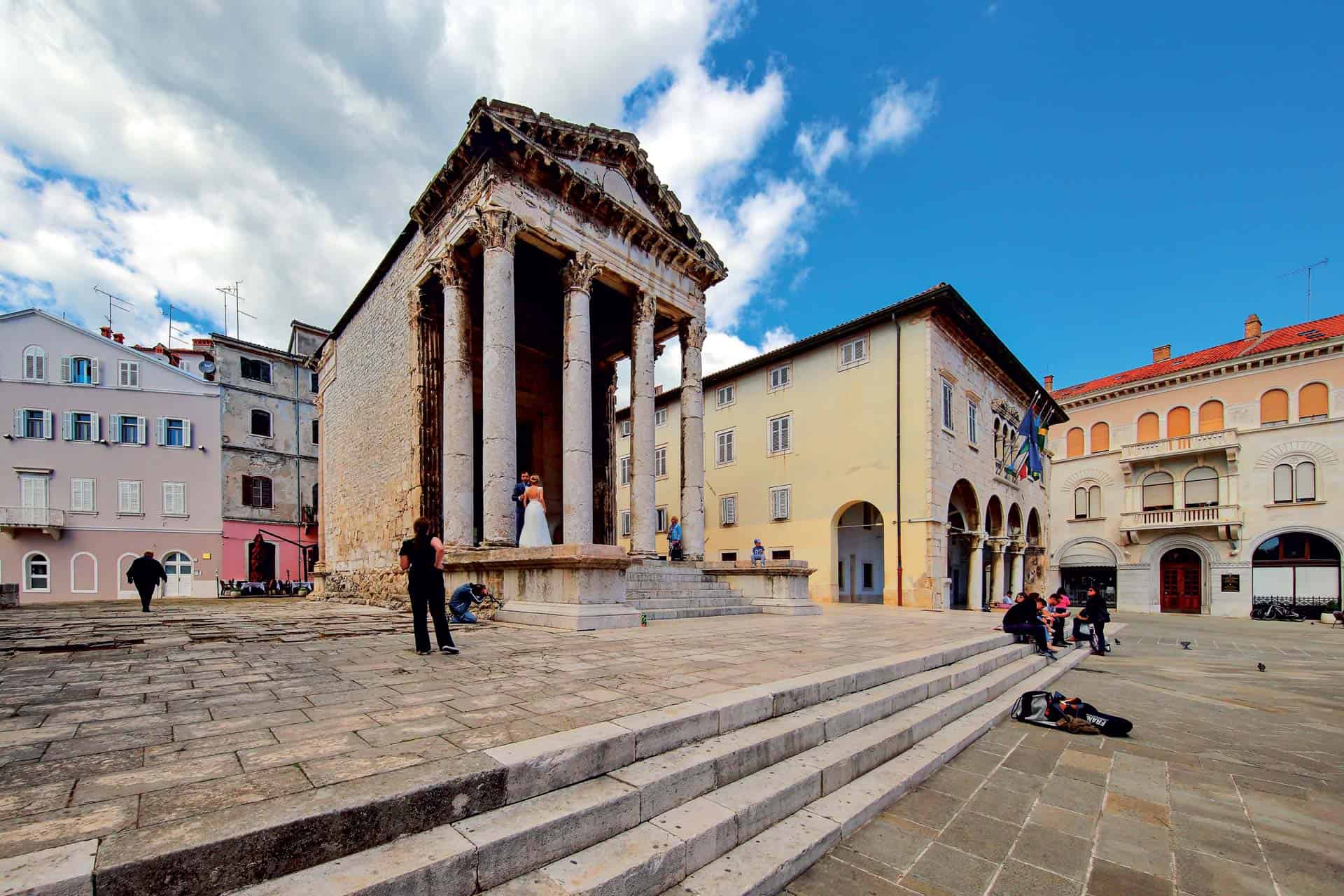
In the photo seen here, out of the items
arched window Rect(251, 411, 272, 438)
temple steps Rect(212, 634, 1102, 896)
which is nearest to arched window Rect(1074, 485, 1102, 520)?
temple steps Rect(212, 634, 1102, 896)

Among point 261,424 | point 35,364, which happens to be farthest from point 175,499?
point 35,364

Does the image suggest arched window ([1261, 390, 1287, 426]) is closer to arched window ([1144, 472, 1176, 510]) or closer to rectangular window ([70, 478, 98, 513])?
arched window ([1144, 472, 1176, 510])

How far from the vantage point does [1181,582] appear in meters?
26.4

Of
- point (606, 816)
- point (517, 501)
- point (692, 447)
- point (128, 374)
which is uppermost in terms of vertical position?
point (128, 374)

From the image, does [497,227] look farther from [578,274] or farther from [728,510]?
[728,510]

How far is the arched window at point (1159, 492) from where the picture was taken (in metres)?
26.9

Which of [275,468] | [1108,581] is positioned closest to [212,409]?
[275,468]

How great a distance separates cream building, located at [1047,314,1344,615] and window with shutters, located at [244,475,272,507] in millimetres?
37794

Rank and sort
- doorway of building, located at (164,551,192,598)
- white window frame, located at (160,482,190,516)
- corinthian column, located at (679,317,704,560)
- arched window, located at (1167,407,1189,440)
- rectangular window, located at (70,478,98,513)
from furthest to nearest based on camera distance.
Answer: arched window, located at (1167,407,1189,440), white window frame, located at (160,482,190,516), doorway of building, located at (164,551,192,598), rectangular window, located at (70,478,98,513), corinthian column, located at (679,317,704,560)

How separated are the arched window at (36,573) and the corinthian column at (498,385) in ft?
71.3

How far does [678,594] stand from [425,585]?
627 cm

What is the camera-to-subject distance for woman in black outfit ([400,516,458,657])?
17.6ft

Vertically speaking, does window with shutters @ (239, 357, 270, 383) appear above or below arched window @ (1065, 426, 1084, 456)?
above

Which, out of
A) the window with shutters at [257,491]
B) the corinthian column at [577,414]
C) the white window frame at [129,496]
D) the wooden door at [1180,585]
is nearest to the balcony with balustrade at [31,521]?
the white window frame at [129,496]
